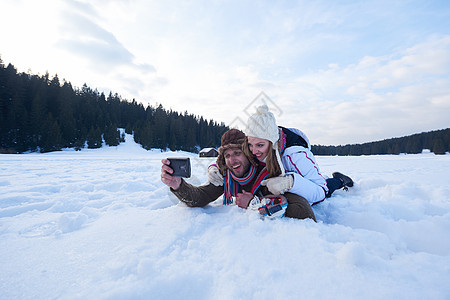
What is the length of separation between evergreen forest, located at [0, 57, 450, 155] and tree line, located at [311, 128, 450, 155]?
0.74 ft

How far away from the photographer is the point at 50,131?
27.1m

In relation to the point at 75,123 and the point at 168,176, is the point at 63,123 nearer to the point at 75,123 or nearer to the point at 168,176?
the point at 75,123

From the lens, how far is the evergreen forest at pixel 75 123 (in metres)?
26.4

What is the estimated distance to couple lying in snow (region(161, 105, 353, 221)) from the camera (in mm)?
2061

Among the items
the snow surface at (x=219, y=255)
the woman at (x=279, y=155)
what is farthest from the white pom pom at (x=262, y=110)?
the snow surface at (x=219, y=255)

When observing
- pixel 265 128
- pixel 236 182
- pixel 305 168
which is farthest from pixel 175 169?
pixel 305 168

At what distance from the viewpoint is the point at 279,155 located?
7.44 ft

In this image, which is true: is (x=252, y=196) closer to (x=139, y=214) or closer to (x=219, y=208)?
(x=219, y=208)

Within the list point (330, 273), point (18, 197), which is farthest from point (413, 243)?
point (18, 197)

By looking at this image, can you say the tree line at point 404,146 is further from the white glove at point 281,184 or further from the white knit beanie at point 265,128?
the white glove at point 281,184

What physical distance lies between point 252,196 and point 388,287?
4.69 ft

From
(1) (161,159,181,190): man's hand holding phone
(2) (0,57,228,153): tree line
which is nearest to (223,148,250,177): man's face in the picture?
(1) (161,159,181,190): man's hand holding phone

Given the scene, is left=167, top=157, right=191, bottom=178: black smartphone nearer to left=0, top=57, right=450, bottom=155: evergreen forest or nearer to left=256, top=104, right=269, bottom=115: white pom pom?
left=256, top=104, right=269, bottom=115: white pom pom

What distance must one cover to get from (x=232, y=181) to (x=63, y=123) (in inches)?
1533
